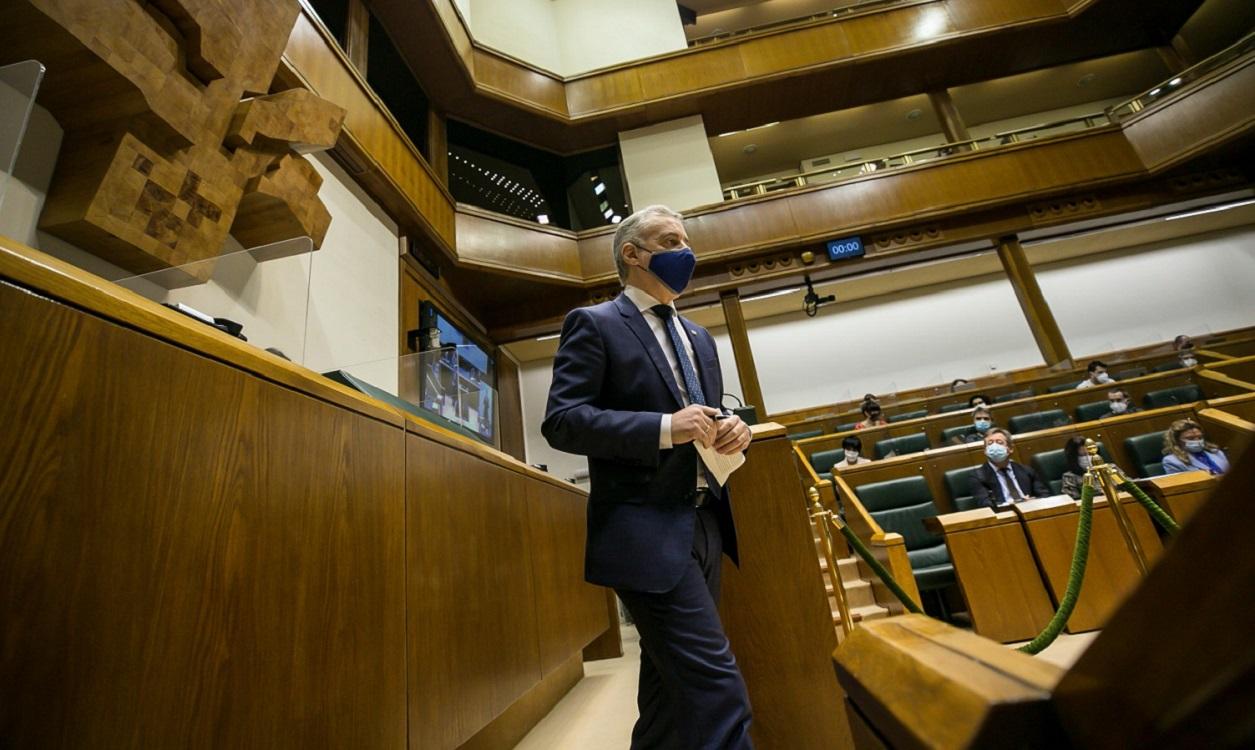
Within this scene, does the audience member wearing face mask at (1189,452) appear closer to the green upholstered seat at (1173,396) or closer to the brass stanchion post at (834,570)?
the green upholstered seat at (1173,396)

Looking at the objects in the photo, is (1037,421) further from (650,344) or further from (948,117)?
(650,344)

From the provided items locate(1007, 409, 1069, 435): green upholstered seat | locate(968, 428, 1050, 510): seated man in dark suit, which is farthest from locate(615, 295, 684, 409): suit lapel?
locate(1007, 409, 1069, 435): green upholstered seat

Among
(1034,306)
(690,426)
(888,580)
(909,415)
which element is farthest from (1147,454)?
(690,426)

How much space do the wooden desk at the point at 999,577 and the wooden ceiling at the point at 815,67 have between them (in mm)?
5662

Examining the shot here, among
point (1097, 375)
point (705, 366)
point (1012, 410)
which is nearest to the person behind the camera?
point (705, 366)

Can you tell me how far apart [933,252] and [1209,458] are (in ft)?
12.7

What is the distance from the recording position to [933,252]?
6.32 meters

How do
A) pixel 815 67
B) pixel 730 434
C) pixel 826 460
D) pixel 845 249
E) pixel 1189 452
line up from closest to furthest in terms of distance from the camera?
1. pixel 730 434
2. pixel 1189 452
3. pixel 826 460
4. pixel 845 249
5. pixel 815 67

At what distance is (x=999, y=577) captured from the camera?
2.53 metres

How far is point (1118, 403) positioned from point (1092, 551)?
8.96 ft

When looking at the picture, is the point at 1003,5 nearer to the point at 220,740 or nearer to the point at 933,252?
the point at 933,252

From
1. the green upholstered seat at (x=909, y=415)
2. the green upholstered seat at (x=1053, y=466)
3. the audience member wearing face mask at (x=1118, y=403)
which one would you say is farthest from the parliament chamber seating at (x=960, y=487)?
the green upholstered seat at (x=909, y=415)

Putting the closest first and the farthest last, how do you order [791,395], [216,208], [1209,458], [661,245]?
1. [661,245]
2. [216,208]
3. [1209,458]
4. [791,395]

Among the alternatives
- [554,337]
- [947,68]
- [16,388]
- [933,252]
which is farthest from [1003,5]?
[16,388]
